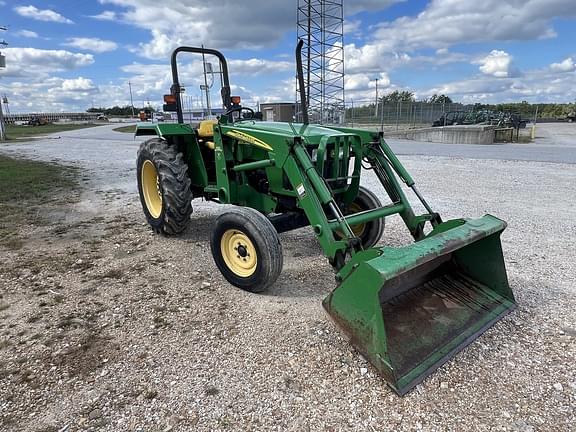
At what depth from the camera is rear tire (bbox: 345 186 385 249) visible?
4.36m

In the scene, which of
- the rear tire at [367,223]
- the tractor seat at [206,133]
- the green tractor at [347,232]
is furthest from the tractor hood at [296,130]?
the rear tire at [367,223]

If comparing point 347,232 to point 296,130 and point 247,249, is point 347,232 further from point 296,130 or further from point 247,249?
point 296,130

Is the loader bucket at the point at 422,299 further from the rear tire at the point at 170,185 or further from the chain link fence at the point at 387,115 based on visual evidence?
the chain link fence at the point at 387,115

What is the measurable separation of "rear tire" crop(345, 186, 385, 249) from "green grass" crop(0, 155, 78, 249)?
392 cm

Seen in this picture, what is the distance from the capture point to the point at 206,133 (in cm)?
473

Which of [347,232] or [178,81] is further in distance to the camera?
[178,81]

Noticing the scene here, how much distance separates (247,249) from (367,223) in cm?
143

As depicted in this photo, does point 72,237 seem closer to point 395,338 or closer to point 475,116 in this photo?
point 395,338

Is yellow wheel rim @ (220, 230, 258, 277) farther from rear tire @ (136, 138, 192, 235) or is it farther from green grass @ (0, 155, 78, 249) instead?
green grass @ (0, 155, 78, 249)

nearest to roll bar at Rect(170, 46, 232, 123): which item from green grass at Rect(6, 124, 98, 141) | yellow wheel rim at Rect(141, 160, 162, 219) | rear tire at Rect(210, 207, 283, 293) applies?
yellow wheel rim at Rect(141, 160, 162, 219)

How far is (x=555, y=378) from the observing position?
2.49 meters

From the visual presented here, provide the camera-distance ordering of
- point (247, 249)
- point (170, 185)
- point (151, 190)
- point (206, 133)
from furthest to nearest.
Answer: point (151, 190)
point (206, 133)
point (170, 185)
point (247, 249)

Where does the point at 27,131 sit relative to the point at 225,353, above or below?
above

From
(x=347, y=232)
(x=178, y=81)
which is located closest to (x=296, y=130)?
(x=347, y=232)
